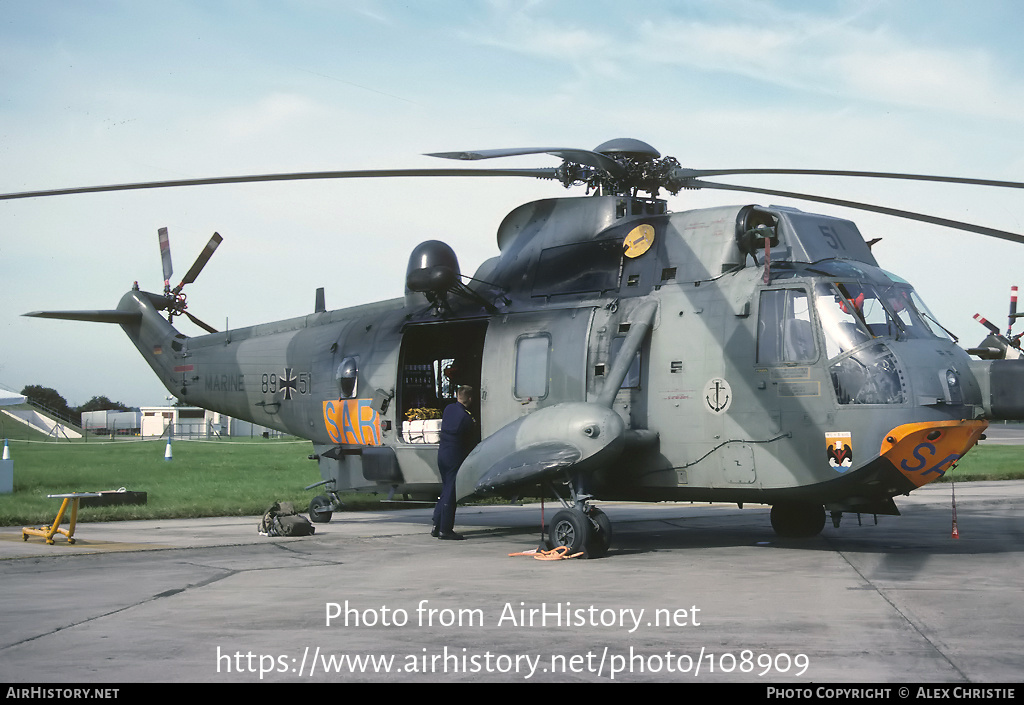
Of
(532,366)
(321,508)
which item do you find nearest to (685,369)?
(532,366)

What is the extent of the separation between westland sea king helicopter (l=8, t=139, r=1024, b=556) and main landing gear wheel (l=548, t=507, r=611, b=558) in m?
0.02

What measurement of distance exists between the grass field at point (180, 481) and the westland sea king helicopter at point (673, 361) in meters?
4.14

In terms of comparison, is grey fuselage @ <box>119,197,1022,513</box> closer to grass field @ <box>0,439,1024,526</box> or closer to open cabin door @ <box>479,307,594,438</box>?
open cabin door @ <box>479,307,594,438</box>

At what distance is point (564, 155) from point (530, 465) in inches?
139

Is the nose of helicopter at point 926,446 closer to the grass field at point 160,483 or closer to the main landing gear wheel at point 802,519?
the main landing gear wheel at point 802,519

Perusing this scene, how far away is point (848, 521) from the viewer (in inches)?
598

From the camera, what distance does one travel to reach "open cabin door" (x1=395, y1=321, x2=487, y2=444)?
46.7 ft

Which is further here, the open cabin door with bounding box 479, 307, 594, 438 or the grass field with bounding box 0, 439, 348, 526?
the grass field with bounding box 0, 439, 348, 526

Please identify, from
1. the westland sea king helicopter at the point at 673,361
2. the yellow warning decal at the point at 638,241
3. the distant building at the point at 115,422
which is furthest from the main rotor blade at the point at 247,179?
the distant building at the point at 115,422

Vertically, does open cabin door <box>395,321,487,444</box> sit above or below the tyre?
above

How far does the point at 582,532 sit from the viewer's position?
1081 centimetres

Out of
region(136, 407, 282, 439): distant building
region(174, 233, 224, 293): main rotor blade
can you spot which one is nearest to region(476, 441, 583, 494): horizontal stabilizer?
region(174, 233, 224, 293): main rotor blade

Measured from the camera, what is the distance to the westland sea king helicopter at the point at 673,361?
10.3 m

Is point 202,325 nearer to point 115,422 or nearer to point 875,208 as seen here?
point 875,208
